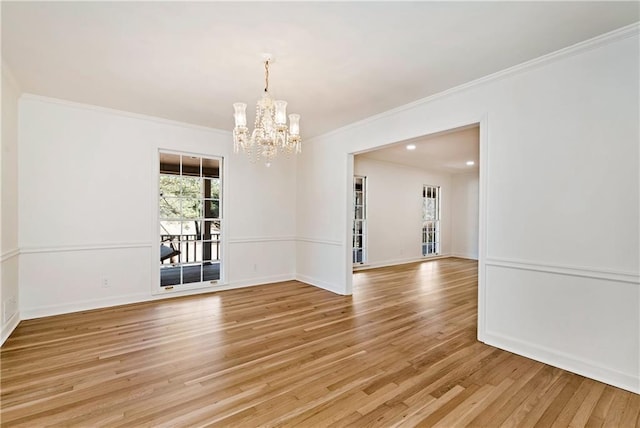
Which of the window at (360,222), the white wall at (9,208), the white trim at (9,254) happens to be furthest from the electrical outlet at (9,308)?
the window at (360,222)

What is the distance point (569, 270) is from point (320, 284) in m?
3.56

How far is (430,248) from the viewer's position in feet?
29.4

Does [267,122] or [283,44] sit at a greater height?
[283,44]

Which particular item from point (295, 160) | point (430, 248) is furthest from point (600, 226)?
point (430, 248)

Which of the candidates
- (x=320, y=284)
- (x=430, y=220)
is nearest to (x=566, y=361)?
(x=320, y=284)

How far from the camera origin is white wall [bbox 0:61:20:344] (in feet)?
9.88

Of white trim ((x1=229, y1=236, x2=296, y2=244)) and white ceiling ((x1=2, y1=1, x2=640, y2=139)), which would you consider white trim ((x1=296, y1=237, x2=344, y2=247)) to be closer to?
white trim ((x1=229, y1=236, x2=296, y2=244))

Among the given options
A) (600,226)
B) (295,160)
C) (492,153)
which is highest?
(295,160)

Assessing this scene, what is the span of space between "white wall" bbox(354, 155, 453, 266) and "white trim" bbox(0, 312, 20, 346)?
6030mm

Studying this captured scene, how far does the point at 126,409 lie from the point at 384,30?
3.22 metres

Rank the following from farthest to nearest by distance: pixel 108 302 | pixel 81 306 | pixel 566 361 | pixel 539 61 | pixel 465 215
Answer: pixel 465 215 < pixel 108 302 < pixel 81 306 < pixel 539 61 < pixel 566 361

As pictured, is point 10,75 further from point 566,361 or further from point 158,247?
point 566,361

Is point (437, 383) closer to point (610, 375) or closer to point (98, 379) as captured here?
point (610, 375)

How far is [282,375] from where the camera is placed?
7.93 ft
